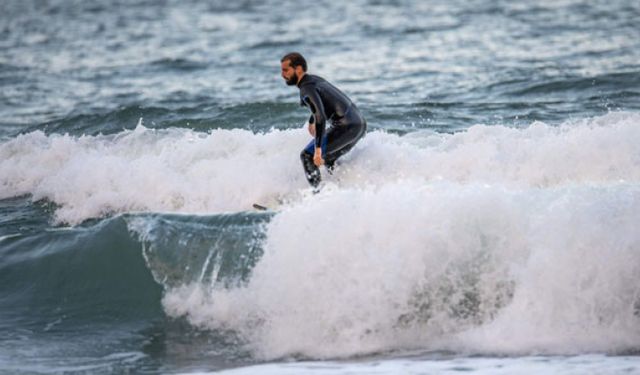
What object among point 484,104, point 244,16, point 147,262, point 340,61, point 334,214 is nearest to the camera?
point 334,214

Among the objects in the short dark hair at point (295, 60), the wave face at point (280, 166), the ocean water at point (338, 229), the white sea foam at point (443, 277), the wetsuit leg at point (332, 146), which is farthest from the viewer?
the wave face at point (280, 166)

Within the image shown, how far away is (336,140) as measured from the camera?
11.4 meters

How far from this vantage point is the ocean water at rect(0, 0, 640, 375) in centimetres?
835

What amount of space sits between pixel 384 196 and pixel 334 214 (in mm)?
514

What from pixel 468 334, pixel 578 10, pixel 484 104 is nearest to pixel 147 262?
pixel 468 334

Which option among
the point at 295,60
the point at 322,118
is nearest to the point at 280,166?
the point at 322,118

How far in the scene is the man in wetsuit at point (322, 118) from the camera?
1083 cm

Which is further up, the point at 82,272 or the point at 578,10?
the point at 578,10

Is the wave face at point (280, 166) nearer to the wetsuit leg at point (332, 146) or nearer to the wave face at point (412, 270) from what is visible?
the wetsuit leg at point (332, 146)

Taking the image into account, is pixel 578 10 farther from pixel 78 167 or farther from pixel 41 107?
pixel 78 167

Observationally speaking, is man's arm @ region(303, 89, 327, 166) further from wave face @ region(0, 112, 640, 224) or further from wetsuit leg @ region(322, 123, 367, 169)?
wave face @ region(0, 112, 640, 224)

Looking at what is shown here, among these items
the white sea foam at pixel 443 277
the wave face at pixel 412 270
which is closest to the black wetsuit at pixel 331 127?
the wave face at pixel 412 270

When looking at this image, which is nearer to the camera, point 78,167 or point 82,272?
point 82,272

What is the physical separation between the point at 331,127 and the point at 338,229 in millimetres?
2542
